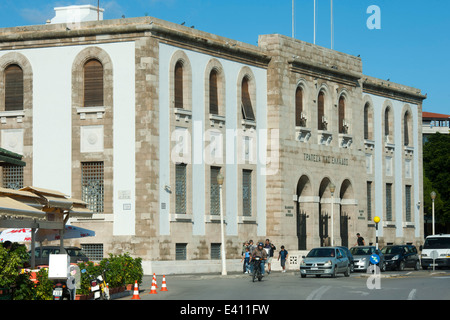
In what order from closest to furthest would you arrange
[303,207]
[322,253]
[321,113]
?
1. [322,253]
2. [303,207]
3. [321,113]

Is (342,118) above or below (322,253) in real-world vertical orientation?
above

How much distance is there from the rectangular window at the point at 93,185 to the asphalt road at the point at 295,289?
544 cm

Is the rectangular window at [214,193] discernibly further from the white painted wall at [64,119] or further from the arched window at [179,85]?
the white painted wall at [64,119]

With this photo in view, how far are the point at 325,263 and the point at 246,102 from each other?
13.8m

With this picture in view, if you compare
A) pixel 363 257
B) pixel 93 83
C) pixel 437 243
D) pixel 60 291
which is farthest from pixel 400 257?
pixel 60 291

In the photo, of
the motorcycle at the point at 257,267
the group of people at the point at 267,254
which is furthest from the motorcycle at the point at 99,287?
the group of people at the point at 267,254

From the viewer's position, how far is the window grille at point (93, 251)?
48000 millimetres

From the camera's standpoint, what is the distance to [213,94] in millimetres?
53281

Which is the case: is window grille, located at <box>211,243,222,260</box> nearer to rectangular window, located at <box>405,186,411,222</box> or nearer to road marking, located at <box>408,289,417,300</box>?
road marking, located at <box>408,289,417,300</box>

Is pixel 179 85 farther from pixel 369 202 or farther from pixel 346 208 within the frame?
pixel 369 202

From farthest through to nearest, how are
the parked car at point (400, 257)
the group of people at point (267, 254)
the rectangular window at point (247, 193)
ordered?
the parked car at point (400, 257)
the rectangular window at point (247, 193)
the group of people at point (267, 254)

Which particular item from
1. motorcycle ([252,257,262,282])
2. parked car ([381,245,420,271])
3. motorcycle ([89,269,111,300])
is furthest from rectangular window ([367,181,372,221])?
motorcycle ([89,269,111,300])

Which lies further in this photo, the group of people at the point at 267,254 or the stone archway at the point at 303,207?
the stone archway at the point at 303,207
